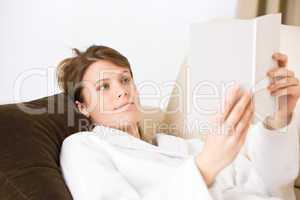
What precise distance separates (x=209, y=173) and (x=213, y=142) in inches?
2.9

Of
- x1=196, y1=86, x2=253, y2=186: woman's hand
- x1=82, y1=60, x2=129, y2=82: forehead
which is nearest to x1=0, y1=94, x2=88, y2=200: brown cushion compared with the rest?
x1=82, y1=60, x2=129, y2=82: forehead

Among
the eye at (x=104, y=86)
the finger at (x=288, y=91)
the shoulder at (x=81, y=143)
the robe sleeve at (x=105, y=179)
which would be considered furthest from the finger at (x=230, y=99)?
the eye at (x=104, y=86)

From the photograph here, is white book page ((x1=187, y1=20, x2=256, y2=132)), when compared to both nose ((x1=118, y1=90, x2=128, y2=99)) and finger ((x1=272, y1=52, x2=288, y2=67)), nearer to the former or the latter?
finger ((x1=272, y1=52, x2=288, y2=67))

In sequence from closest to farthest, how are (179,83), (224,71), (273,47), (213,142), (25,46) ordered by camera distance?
(213,142)
(224,71)
(273,47)
(179,83)
(25,46)

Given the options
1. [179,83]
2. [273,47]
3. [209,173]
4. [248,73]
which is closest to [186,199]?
[209,173]

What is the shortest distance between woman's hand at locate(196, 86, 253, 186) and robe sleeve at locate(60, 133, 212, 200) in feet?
0.15

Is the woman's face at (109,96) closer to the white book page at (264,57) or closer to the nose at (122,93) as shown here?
the nose at (122,93)

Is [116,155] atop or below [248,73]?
below

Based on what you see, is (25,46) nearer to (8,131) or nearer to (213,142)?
(8,131)

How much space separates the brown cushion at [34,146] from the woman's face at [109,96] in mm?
64

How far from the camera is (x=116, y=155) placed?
4.26 feet

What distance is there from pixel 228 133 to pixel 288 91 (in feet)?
1.19

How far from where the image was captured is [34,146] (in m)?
1.22

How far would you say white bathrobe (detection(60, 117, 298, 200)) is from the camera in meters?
1.06
